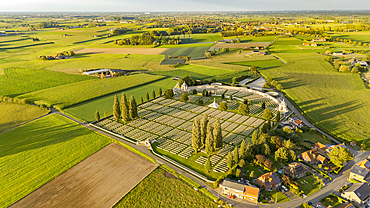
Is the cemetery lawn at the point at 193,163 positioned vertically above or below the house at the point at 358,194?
below

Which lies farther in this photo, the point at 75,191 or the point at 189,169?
the point at 189,169

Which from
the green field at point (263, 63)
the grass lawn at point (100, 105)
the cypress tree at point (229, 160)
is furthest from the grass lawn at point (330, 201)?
the green field at point (263, 63)

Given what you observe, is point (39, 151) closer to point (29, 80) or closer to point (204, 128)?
point (204, 128)

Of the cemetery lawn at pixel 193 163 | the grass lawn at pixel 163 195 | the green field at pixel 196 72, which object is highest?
the grass lawn at pixel 163 195

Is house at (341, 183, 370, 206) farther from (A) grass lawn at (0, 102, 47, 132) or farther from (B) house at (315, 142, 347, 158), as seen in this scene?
(A) grass lawn at (0, 102, 47, 132)

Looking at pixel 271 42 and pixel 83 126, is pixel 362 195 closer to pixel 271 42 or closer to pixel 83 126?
pixel 83 126

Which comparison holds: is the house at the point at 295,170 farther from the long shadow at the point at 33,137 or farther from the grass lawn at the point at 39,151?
the long shadow at the point at 33,137

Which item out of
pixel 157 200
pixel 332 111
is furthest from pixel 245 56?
pixel 157 200
